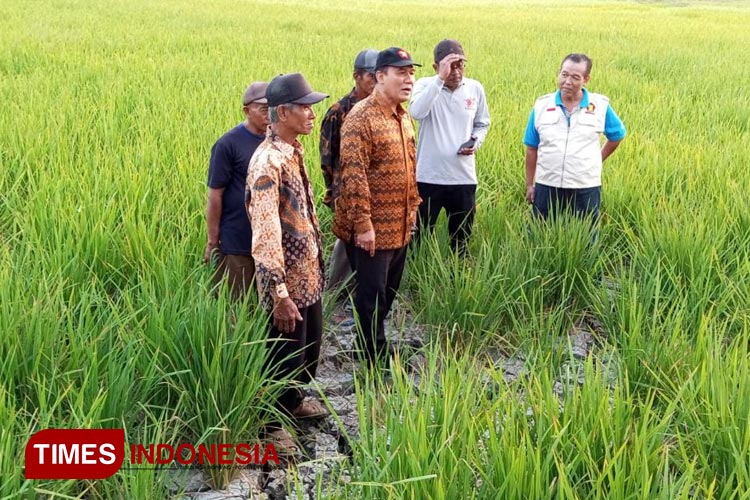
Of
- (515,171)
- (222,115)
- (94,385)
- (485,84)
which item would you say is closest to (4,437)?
(94,385)

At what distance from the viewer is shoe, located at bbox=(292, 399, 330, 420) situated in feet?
8.48

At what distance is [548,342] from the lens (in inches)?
114

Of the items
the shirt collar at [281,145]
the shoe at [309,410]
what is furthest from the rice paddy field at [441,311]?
the shirt collar at [281,145]

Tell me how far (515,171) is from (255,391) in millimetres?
3168

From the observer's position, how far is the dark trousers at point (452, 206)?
11.8 ft

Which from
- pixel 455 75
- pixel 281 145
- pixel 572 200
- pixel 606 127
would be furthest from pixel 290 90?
pixel 606 127

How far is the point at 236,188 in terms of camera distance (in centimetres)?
271

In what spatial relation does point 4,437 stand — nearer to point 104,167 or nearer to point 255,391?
point 255,391

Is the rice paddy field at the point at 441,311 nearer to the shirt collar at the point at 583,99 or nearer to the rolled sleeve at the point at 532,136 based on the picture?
the rolled sleeve at the point at 532,136

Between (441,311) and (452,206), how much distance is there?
2.50 ft

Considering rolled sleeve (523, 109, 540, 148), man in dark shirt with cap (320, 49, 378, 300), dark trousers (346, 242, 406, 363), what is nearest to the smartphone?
rolled sleeve (523, 109, 540, 148)

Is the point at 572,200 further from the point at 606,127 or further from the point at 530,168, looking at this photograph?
the point at 606,127

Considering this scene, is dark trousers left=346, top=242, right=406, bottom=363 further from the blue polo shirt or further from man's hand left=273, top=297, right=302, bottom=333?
the blue polo shirt

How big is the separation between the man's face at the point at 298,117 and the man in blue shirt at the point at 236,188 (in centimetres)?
47
